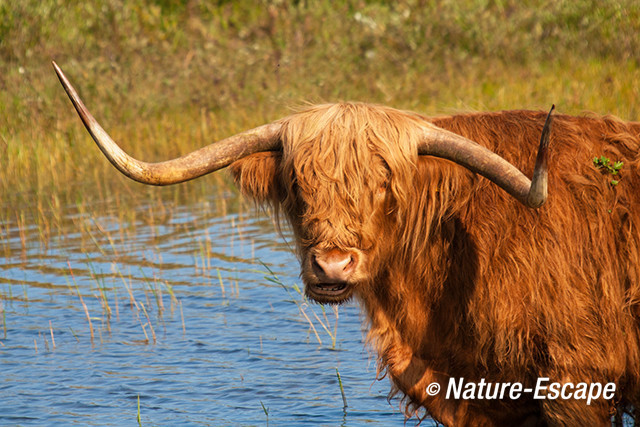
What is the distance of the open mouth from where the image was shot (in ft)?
11.1

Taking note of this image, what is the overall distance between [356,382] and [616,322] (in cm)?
178

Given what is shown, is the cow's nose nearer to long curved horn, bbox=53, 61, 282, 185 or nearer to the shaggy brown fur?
the shaggy brown fur

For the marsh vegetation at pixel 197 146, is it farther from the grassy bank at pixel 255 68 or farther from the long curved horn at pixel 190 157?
the long curved horn at pixel 190 157

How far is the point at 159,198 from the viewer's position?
9.78 meters

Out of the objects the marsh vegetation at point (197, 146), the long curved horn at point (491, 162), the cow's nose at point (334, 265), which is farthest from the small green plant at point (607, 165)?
the cow's nose at point (334, 265)

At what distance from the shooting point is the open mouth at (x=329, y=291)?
3.37m

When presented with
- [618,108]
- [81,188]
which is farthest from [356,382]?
[81,188]

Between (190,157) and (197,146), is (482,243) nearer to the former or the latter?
(190,157)

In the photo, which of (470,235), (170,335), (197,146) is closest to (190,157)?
(470,235)

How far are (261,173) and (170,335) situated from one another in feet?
7.72

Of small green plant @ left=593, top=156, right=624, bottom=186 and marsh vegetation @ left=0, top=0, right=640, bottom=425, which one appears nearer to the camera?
small green plant @ left=593, top=156, right=624, bottom=186

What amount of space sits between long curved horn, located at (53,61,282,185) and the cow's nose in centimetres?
68

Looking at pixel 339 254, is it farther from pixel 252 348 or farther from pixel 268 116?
pixel 268 116

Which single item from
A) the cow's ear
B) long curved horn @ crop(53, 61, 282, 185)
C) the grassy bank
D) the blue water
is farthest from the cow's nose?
the grassy bank
